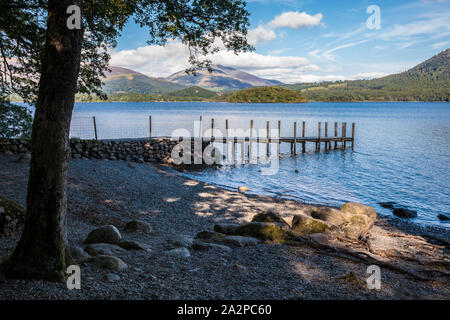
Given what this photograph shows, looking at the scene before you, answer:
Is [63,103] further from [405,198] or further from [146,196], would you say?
[405,198]

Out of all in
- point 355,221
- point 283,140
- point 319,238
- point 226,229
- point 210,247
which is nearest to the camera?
point 210,247

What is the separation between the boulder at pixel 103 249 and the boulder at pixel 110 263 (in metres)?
A: 0.52

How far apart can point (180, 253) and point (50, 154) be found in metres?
3.25

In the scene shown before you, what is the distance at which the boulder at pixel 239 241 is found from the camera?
7.06m

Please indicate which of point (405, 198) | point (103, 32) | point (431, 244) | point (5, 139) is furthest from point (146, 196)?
point (405, 198)

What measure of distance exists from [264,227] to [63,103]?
5649 mm

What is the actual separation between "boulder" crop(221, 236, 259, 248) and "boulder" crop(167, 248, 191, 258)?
3.93 ft

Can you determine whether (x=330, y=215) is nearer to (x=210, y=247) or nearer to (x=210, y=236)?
(x=210, y=236)

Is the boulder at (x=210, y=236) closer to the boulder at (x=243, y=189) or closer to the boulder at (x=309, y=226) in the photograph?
the boulder at (x=309, y=226)

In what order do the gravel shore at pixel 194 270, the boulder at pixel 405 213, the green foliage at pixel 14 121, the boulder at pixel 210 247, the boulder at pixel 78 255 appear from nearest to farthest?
the gravel shore at pixel 194 270, the boulder at pixel 78 255, the boulder at pixel 210 247, the boulder at pixel 405 213, the green foliage at pixel 14 121

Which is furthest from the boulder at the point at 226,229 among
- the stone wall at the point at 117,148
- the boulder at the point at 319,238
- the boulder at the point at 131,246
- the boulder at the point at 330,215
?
the stone wall at the point at 117,148

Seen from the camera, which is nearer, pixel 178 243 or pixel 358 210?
pixel 178 243

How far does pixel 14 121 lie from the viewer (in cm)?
1703

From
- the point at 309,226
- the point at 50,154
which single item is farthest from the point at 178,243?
the point at 309,226
